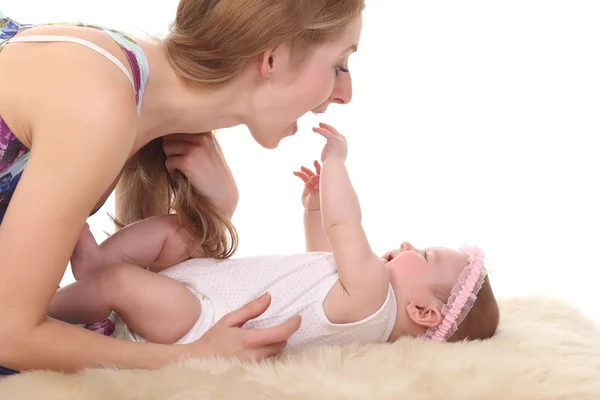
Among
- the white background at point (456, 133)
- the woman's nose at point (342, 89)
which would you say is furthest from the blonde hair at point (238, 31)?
the white background at point (456, 133)

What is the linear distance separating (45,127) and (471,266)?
0.93 metres

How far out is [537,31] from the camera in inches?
128

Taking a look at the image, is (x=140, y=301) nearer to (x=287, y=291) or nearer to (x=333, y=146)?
(x=287, y=291)

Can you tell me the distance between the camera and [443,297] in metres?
1.69

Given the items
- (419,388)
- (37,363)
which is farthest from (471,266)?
(37,363)

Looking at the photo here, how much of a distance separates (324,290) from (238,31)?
57 cm

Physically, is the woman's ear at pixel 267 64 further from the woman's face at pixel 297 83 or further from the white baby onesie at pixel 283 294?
the white baby onesie at pixel 283 294

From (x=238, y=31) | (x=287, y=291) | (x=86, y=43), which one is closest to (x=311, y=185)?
(x=287, y=291)

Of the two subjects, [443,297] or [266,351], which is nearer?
[266,351]

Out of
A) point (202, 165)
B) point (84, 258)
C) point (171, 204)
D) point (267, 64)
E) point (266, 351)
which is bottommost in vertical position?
point (266, 351)

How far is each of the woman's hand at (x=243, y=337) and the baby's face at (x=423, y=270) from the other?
1.03 feet

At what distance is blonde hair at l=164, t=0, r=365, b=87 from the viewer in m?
1.59

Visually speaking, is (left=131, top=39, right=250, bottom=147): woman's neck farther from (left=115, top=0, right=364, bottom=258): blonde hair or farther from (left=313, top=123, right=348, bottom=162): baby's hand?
(left=313, top=123, right=348, bottom=162): baby's hand

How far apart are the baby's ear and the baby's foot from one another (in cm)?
71
